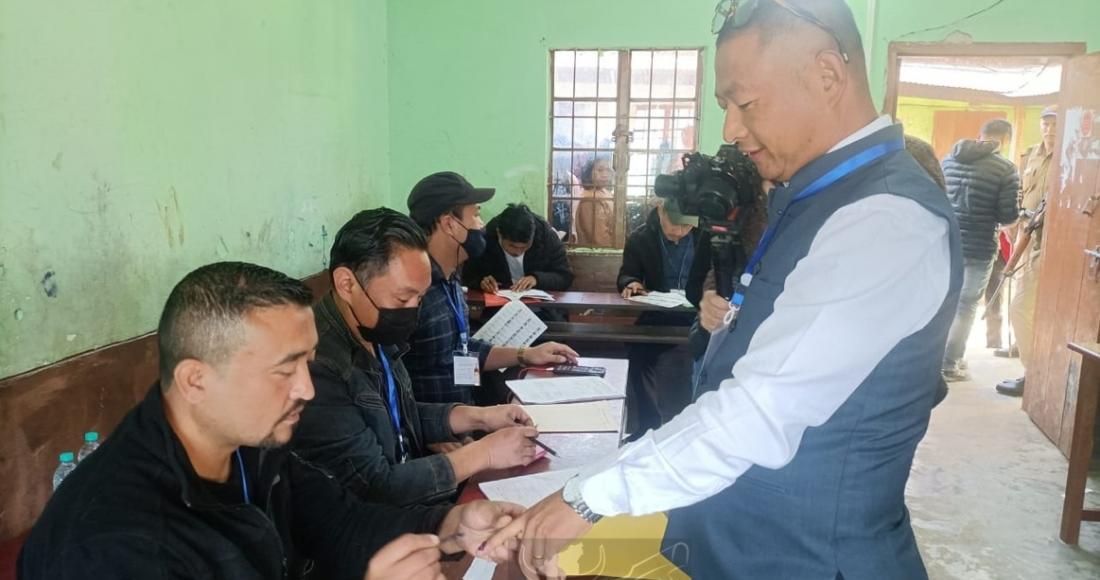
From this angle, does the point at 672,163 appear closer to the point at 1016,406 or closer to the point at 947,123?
the point at 1016,406

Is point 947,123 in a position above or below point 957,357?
above

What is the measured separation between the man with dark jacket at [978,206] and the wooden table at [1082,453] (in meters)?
2.26

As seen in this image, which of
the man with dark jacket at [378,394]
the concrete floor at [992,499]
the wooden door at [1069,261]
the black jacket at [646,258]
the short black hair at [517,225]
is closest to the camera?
the man with dark jacket at [378,394]

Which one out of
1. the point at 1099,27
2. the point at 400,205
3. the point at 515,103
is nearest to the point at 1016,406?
the point at 1099,27

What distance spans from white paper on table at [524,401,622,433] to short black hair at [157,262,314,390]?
1.08m

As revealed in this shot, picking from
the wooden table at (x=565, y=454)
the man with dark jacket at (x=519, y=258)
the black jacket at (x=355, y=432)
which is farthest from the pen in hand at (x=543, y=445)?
the man with dark jacket at (x=519, y=258)

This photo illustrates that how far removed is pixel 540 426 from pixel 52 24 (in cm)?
168

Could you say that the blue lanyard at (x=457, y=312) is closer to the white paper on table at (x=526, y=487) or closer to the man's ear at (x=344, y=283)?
the man's ear at (x=344, y=283)

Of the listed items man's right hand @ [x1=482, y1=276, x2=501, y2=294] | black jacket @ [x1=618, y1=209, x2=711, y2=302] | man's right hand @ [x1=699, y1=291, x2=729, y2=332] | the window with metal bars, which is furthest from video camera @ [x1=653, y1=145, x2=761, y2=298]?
the window with metal bars

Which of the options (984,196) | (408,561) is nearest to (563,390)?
(408,561)

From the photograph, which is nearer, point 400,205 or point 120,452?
point 120,452

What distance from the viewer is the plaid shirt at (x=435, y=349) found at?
96.7 inches

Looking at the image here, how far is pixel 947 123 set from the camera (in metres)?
10.9

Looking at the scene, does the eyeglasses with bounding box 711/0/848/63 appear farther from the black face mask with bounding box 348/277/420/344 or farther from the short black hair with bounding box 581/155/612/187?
the short black hair with bounding box 581/155/612/187
